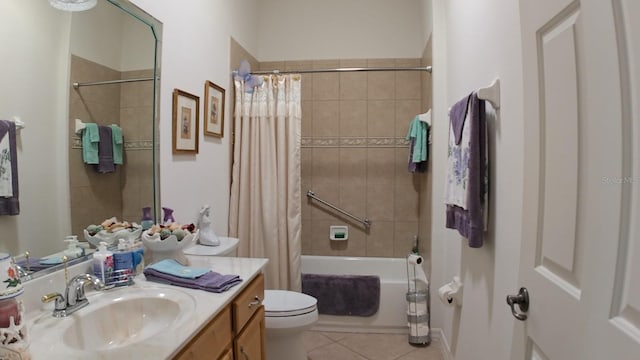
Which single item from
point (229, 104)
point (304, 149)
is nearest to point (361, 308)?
point (304, 149)

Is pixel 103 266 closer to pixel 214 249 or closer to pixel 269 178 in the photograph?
pixel 214 249

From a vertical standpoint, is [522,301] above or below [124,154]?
below

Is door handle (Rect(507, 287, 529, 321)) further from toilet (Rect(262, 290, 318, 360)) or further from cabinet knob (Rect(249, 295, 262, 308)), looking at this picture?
toilet (Rect(262, 290, 318, 360))

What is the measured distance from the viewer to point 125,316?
47.1 inches

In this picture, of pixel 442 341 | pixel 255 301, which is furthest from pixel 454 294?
pixel 255 301

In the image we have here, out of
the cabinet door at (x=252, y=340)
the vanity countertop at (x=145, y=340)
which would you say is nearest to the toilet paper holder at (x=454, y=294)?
the cabinet door at (x=252, y=340)

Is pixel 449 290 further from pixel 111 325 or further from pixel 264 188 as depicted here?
pixel 111 325

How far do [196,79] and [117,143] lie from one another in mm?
805

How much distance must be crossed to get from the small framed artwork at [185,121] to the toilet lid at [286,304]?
1020mm

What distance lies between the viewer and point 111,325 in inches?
45.5

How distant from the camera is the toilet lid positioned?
1986 mm

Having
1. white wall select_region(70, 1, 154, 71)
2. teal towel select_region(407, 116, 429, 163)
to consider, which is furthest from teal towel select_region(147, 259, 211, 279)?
teal towel select_region(407, 116, 429, 163)

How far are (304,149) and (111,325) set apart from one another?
2.58m

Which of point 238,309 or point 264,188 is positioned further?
point 264,188
